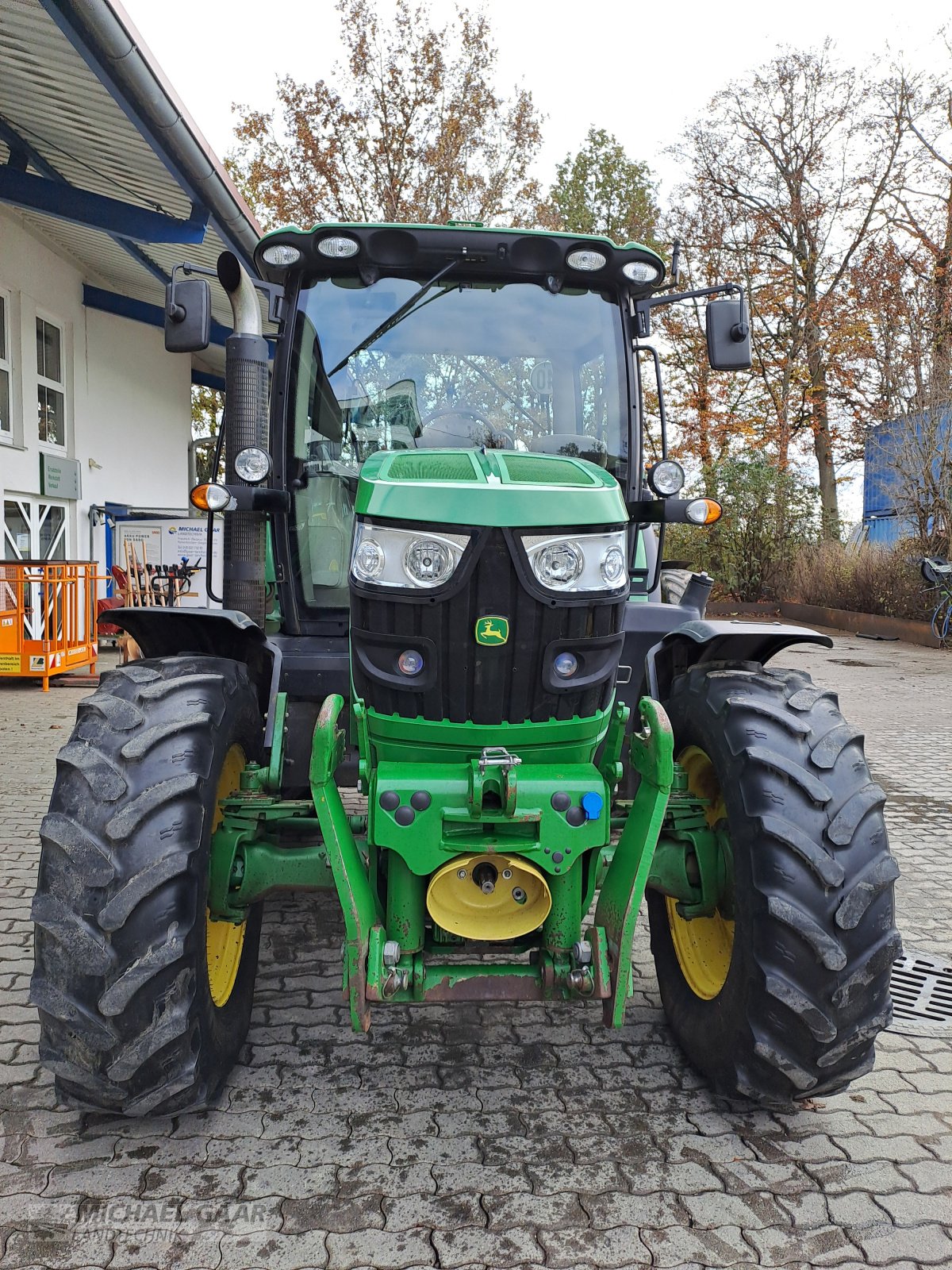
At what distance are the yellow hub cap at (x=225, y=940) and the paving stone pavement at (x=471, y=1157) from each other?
259mm

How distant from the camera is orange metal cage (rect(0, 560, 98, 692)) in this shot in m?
9.54

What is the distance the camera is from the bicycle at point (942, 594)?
47.8ft

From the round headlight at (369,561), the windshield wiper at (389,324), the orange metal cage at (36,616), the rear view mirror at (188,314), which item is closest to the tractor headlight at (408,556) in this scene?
the round headlight at (369,561)

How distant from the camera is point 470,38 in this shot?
66.1 ft

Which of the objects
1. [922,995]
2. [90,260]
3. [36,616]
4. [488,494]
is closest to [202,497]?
[488,494]

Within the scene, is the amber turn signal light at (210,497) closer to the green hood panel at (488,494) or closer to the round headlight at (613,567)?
the green hood panel at (488,494)

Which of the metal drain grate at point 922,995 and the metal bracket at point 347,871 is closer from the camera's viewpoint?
the metal bracket at point 347,871

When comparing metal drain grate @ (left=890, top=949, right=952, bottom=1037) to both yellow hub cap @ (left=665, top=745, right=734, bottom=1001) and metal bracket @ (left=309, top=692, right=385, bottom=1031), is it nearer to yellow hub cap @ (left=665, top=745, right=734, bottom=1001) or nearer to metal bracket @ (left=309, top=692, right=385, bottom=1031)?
yellow hub cap @ (left=665, top=745, right=734, bottom=1001)

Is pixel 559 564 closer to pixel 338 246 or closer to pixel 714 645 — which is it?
pixel 714 645

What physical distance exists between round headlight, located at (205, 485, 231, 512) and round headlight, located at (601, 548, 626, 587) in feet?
5.14

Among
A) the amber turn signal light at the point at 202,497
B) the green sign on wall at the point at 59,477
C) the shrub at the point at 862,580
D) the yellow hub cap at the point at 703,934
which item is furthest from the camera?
the shrub at the point at 862,580

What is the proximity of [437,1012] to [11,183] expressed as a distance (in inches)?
345

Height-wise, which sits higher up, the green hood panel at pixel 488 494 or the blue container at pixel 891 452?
the blue container at pixel 891 452

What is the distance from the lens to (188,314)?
3572 millimetres
